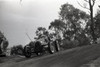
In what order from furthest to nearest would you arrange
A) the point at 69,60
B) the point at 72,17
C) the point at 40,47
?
the point at 72,17, the point at 40,47, the point at 69,60

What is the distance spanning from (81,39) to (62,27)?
5921 millimetres

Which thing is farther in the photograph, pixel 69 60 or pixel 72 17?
pixel 72 17

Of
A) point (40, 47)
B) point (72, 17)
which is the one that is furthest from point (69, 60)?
point (72, 17)

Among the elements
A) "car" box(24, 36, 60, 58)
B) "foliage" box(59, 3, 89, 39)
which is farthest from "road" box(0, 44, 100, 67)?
"foliage" box(59, 3, 89, 39)

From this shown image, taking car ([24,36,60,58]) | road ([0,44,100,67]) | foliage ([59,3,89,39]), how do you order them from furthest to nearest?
foliage ([59,3,89,39]) < car ([24,36,60,58]) < road ([0,44,100,67])

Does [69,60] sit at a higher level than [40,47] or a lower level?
lower

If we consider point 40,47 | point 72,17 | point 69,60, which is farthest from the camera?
point 72,17

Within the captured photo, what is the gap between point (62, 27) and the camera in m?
60.7

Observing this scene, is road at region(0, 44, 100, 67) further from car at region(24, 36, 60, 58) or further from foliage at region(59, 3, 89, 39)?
foliage at region(59, 3, 89, 39)

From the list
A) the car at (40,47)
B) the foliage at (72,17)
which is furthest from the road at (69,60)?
the foliage at (72,17)

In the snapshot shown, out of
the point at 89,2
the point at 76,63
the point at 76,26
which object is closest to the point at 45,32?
the point at 76,26

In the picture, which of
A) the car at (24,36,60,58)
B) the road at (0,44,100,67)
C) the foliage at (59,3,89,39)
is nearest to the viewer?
the road at (0,44,100,67)

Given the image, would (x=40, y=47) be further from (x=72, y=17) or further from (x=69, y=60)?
(x=72, y=17)

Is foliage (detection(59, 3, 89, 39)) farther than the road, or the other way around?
foliage (detection(59, 3, 89, 39))
